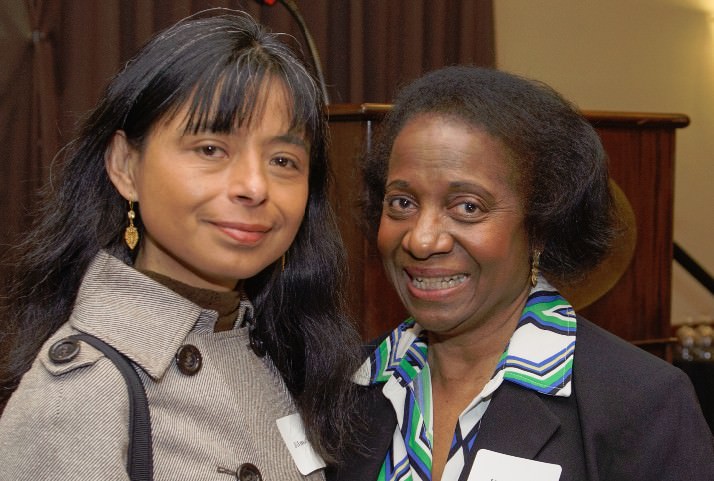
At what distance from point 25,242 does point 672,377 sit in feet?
3.96

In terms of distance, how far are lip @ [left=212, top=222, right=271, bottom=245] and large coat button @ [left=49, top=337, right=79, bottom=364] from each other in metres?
0.29

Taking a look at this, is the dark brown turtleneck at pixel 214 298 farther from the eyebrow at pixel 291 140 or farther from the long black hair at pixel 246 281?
the eyebrow at pixel 291 140

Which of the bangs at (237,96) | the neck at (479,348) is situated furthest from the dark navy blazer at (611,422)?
the bangs at (237,96)

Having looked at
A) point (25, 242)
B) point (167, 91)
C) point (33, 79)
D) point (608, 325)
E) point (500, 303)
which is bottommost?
point (608, 325)

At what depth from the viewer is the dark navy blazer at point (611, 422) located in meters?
1.50

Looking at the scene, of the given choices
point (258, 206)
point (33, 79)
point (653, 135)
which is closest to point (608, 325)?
point (653, 135)

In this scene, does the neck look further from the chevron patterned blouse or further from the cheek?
the cheek

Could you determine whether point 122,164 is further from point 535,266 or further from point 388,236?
point 535,266

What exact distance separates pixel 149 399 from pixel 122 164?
411mm

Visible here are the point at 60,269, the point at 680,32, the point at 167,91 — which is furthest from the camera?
the point at 680,32

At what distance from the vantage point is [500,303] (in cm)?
174

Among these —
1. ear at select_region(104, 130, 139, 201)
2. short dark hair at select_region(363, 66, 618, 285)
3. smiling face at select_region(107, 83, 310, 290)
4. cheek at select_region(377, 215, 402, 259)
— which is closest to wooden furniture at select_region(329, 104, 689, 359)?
short dark hair at select_region(363, 66, 618, 285)

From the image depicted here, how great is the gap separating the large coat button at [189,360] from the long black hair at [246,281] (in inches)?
9.7

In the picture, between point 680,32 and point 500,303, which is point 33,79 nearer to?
point 500,303
